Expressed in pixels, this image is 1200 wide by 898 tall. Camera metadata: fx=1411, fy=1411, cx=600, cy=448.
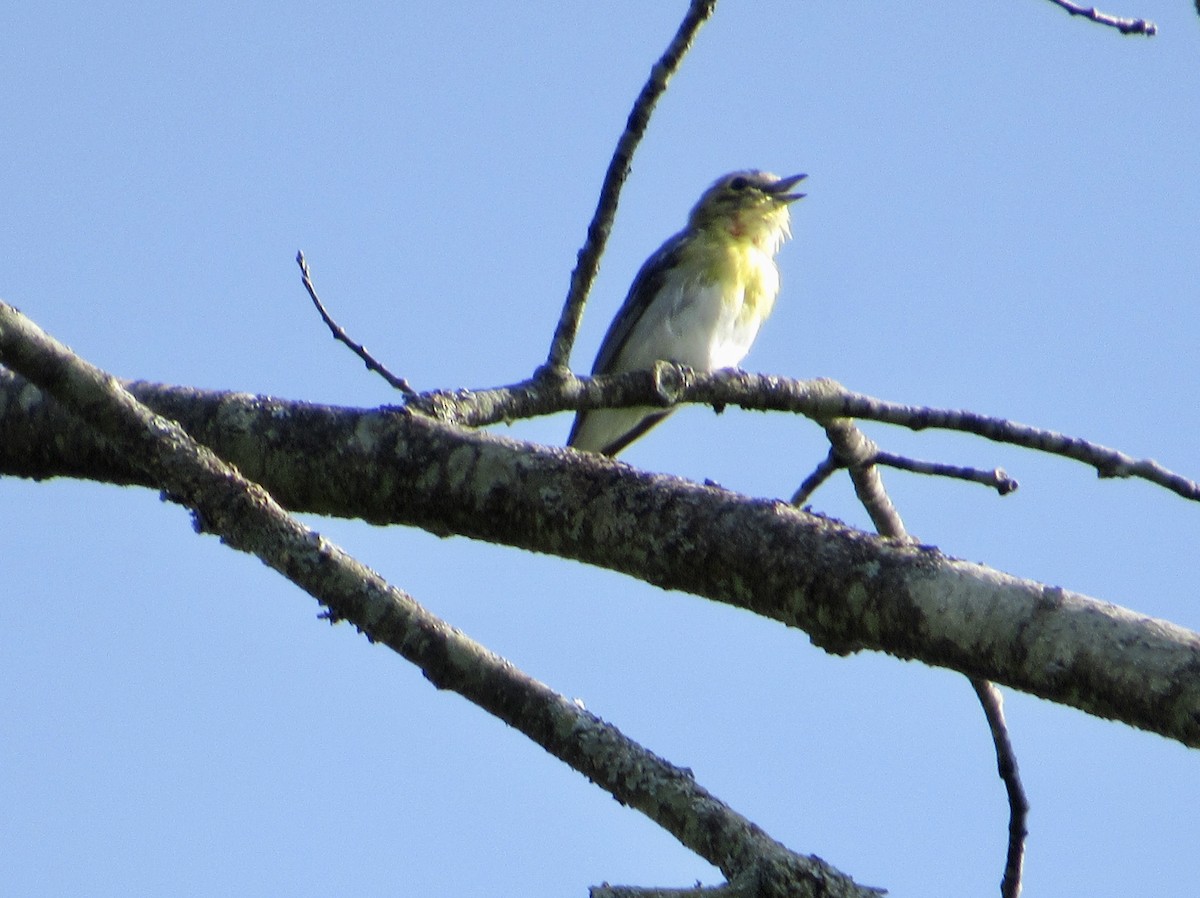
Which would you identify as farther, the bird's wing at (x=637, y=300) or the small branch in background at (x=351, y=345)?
the bird's wing at (x=637, y=300)

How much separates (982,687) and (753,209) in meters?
5.05

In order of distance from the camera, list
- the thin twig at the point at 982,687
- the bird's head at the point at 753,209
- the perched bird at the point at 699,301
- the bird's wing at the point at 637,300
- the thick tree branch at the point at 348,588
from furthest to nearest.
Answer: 1. the bird's head at the point at 753,209
2. the bird's wing at the point at 637,300
3. the perched bird at the point at 699,301
4. the thin twig at the point at 982,687
5. the thick tree branch at the point at 348,588

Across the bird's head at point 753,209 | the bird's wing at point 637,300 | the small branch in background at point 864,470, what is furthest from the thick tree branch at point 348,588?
the bird's head at point 753,209

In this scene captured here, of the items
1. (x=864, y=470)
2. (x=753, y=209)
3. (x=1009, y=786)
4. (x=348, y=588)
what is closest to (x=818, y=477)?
(x=864, y=470)

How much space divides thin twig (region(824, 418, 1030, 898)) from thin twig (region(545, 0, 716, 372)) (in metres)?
0.99

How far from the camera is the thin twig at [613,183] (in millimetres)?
3518

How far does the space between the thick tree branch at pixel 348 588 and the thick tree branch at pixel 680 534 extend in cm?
54

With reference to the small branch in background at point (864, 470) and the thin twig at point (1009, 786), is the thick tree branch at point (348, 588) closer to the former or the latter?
the thin twig at point (1009, 786)

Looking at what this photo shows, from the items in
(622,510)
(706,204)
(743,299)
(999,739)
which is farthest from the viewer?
(706,204)

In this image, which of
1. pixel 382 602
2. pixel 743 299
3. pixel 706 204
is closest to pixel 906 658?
pixel 382 602

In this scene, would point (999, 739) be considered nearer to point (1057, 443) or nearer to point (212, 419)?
point (1057, 443)

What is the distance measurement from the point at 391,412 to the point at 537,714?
1012mm

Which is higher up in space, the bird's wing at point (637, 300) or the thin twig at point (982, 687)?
the bird's wing at point (637, 300)

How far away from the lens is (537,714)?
96.9 inches
